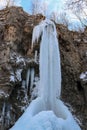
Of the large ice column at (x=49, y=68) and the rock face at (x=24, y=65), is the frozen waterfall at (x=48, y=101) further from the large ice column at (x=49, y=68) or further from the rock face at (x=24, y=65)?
the rock face at (x=24, y=65)

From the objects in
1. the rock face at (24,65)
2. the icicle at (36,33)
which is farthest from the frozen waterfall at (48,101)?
the rock face at (24,65)

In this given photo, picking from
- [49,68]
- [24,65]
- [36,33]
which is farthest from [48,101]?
[36,33]

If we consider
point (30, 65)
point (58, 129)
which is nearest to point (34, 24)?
point (30, 65)

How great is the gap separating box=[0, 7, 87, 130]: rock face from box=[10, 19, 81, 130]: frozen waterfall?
43.4 inches

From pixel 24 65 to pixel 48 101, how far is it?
2.65m

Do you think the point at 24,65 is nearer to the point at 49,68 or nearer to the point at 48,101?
the point at 49,68

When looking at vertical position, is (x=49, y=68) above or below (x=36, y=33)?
below

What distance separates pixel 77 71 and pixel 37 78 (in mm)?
1899

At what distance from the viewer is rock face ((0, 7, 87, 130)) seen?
31.4 feet

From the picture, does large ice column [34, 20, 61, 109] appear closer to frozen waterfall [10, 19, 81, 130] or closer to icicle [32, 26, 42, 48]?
frozen waterfall [10, 19, 81, 130]

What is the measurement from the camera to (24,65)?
10.4 metres

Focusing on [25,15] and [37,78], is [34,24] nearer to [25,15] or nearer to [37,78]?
[25,15]

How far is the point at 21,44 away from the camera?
1097 centimetres

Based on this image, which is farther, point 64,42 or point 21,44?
point 64,42
